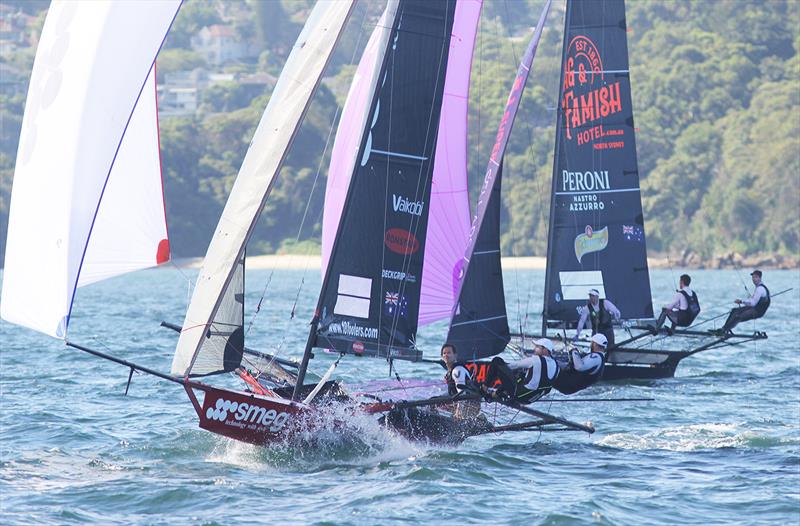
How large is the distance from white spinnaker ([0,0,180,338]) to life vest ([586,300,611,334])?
9.27 meters

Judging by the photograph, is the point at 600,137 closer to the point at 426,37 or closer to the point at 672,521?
the point at 426,37

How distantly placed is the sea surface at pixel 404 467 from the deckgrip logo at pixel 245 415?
0.40m

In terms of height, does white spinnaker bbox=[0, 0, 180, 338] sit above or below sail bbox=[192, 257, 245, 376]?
above

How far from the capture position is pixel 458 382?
13703 millimetres

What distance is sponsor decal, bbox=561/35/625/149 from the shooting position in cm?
2041

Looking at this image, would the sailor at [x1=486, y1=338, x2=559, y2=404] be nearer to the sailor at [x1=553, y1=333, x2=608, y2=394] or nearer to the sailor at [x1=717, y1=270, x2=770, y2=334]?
the sailor at [x1=553, y1=333, x2=608, y2=394]

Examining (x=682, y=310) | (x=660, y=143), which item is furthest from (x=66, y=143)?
(x=660, y=143)

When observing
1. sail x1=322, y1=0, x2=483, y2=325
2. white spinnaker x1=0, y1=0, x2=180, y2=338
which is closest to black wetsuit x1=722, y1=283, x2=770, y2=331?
sail x1=322, y1=0, x2=483, y2=325

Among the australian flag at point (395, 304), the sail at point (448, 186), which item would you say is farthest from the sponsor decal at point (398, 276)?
the sail at point (448, 186)

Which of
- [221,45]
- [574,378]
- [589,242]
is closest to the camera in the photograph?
[574,378]

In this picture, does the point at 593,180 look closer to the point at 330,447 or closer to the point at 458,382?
the point at 458,382

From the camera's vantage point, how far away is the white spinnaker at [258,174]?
13312mm

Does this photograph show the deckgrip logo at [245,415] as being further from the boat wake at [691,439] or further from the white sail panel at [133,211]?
the boat wake at [691,439]

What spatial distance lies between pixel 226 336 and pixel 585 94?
29.0 feet
